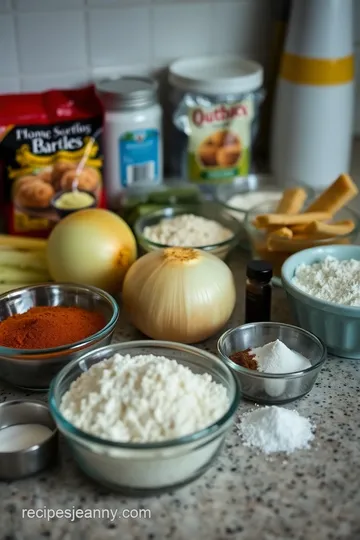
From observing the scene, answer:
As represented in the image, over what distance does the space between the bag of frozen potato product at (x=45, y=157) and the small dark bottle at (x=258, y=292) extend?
34 centimetres

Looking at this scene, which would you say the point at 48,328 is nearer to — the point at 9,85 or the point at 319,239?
the point at 319,239

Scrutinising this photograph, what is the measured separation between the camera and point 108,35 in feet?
4.15

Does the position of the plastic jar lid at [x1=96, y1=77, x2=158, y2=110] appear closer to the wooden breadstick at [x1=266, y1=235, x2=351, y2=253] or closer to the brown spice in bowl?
the wooden breadstick at [x1=266, y1=235, x2=351, y2=253]

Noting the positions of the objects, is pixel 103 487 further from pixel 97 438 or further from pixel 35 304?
pixel 35 304

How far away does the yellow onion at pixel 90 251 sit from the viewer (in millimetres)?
990

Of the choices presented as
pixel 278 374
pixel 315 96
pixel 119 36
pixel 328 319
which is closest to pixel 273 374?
pixel 278 374

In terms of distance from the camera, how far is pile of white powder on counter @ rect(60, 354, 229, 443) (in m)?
0.68

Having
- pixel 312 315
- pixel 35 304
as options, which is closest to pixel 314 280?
pixel 312 315

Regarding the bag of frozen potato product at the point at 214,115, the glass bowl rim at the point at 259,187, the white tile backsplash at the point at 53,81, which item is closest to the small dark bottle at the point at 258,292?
the glass bowl rim at the point at 259,187

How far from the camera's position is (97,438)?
2.15 feet

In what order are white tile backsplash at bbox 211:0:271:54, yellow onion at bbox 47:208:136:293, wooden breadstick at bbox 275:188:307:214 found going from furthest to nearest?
white tile backsplash at bbox 211:0:271:54
wooden breadstick at bbox 275:188:307:214
yellow onion at bbox 47:208:136:293

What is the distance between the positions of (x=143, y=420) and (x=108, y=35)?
2.65 ft

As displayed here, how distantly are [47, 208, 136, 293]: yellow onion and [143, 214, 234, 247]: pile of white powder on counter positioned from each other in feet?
0.25

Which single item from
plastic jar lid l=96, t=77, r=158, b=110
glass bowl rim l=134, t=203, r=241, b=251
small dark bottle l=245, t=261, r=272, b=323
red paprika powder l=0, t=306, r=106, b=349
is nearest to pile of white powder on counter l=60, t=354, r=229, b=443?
red paprika powder l=0, t=306, r=106, b=349
